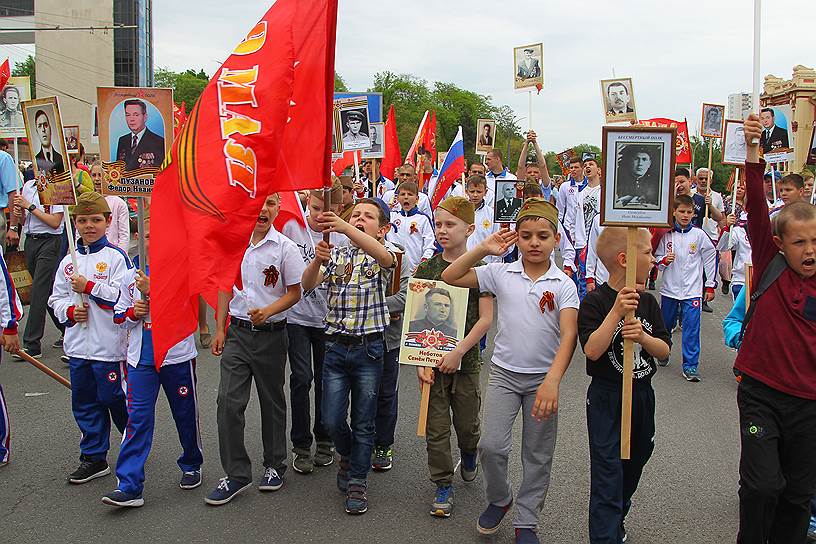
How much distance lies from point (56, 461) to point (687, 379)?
240 inches

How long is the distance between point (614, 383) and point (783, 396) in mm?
792

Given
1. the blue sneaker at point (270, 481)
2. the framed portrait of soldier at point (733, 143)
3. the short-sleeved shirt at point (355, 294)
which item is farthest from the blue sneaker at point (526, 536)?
the framed portrait of soldier at point (733, 143)

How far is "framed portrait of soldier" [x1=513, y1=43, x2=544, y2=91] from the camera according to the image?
12.7 m

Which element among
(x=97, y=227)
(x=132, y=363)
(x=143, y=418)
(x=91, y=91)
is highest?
(x=91, y=91)

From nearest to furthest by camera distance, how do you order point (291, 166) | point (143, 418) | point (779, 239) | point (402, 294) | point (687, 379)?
1. point (779, 239)
2. point (291, 166)
3. point (143, 418)
4. point (402, 294)
5. point (687, 379)

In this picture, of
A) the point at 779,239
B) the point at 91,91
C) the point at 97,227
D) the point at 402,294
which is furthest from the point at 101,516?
the point at 91,91

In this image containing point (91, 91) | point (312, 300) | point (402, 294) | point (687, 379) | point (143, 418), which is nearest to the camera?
point (143, 418)

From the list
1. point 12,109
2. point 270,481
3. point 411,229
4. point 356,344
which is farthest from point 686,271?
point 12,109

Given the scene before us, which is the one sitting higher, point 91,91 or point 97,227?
point 91,91

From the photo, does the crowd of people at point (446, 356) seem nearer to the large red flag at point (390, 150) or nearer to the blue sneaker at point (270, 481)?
the blue sneaker at point (270, 481)

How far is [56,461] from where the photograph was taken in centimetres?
584

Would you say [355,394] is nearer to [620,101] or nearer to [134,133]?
[134,133]

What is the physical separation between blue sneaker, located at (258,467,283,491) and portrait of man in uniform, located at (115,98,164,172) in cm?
218

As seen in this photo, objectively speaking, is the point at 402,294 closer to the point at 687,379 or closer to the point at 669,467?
the point at 669,467
